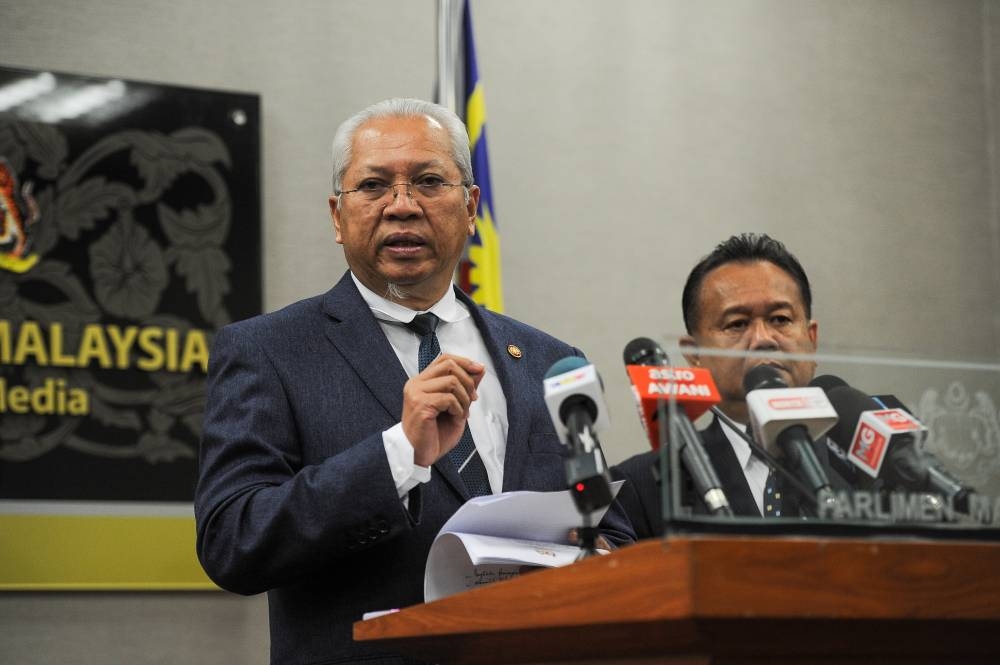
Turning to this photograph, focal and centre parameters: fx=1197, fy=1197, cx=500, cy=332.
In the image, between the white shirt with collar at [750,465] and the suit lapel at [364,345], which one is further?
the suit lapel at [364,345]

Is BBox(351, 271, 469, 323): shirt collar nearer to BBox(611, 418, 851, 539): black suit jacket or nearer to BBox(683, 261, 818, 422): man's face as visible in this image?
BBox(683, 261, 818, 422): man's face

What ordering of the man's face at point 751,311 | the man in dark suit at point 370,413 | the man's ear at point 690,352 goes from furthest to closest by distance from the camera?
1. the man's face at point 751,311
2. the man in dark suit at point 370,413
3. the man's ear at point 690,352

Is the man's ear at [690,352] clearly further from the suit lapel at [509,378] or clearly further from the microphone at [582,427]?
the suit lapel at [509,378]

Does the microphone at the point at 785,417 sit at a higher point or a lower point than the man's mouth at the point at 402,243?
lower

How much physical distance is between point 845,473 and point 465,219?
1.30 meters

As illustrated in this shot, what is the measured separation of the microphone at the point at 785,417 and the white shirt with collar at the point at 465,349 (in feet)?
2.84

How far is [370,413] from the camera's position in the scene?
2039 mm

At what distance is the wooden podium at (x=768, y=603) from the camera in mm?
995

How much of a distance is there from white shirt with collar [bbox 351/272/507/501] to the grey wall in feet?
5.66

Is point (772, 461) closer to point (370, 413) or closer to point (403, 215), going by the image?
point (370, 413)

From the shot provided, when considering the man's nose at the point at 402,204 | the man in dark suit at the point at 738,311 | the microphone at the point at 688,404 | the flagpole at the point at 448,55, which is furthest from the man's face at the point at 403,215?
the flagpole at the point at 448,55

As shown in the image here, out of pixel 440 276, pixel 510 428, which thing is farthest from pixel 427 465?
pixel 440 276

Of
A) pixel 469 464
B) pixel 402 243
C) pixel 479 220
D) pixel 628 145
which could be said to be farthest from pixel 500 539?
pixel 628 145

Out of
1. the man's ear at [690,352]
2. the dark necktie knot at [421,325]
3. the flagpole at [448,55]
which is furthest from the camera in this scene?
the flagpole at [448,55]
